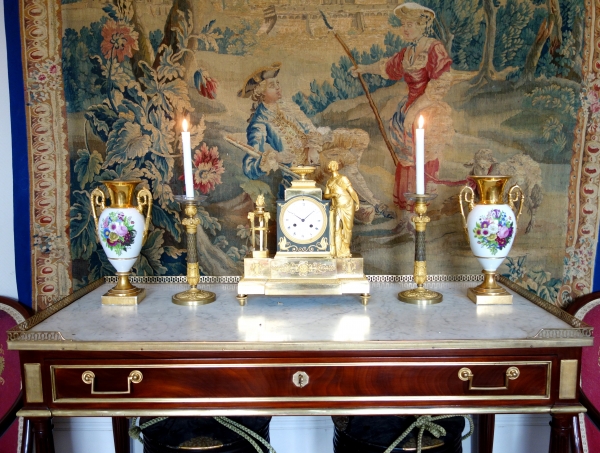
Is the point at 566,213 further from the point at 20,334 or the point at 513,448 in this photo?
the point at 20,334

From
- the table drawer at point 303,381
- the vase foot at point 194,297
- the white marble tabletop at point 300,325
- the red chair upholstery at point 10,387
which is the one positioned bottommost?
the red chair upholstery at point 10,387

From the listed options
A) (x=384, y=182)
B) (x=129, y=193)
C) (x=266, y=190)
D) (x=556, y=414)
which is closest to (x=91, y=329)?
(x=129, y=193)

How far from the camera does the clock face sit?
6.11 feet

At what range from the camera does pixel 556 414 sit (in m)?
1.54

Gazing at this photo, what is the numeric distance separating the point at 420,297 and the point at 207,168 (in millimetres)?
1042

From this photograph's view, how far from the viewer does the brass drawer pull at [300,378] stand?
4.97 feet

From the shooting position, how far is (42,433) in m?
1.56

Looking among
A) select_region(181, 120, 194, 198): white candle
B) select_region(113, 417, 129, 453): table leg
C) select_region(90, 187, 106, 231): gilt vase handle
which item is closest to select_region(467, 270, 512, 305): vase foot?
select_region(181, 120, 194, 198): white candle

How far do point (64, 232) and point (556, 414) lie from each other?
2.00 meters

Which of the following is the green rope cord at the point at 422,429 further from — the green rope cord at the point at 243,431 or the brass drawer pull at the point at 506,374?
the green rope cord at the point at 243,431

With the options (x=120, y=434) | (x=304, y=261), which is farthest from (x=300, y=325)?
(x=120, y=434)

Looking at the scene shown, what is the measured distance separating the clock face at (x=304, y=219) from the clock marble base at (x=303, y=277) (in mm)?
84

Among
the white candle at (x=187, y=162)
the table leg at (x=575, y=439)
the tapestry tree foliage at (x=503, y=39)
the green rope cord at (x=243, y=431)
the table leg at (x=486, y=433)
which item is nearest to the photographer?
the table leg at (x=575, y=439)

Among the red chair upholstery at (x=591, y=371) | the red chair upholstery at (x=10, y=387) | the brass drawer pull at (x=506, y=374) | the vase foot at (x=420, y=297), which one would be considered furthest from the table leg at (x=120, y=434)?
the red chair upholstery at (x=591, y=371)
